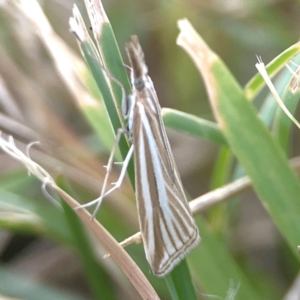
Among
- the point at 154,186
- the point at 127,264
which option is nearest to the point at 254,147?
the point at 154,186

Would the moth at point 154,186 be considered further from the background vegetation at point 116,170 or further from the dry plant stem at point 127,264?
the background vegetation at point 116,170

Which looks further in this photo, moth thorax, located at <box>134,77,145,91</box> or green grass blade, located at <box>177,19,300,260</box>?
green grass blade, located at <box>177,19,300,260</box>

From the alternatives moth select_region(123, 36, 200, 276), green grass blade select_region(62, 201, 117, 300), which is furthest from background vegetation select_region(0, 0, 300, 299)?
moth select_region(123, 36, 200, 276)

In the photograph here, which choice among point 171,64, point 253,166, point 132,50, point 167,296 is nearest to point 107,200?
point 167,296

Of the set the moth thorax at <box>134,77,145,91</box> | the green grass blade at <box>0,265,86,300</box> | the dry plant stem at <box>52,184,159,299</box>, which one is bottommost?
the green grass blade at <box>0,265,86,300</box>

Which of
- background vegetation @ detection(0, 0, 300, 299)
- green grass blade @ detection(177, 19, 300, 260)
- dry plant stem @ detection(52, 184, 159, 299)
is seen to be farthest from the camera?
background vegetation @ detection(0, 0, 300, 299)

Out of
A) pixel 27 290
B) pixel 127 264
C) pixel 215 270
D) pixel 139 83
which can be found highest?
pixel 139 83

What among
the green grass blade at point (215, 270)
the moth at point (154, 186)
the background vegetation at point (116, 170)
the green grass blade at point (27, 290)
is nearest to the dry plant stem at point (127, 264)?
the moth at point (154, 186)

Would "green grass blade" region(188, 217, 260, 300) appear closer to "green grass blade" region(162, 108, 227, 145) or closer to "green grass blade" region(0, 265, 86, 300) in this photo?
"green grass blade" region(162, 108, 227, 145)

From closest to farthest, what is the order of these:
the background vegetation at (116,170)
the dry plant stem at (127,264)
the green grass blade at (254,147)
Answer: the dry plant stem at (127,264) < the green grass blade at (254,147) < the background vegetation at (116,170)

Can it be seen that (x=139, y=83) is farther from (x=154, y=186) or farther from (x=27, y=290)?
(x=27, y=290)

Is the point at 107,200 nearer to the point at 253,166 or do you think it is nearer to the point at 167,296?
the point at 167,296
